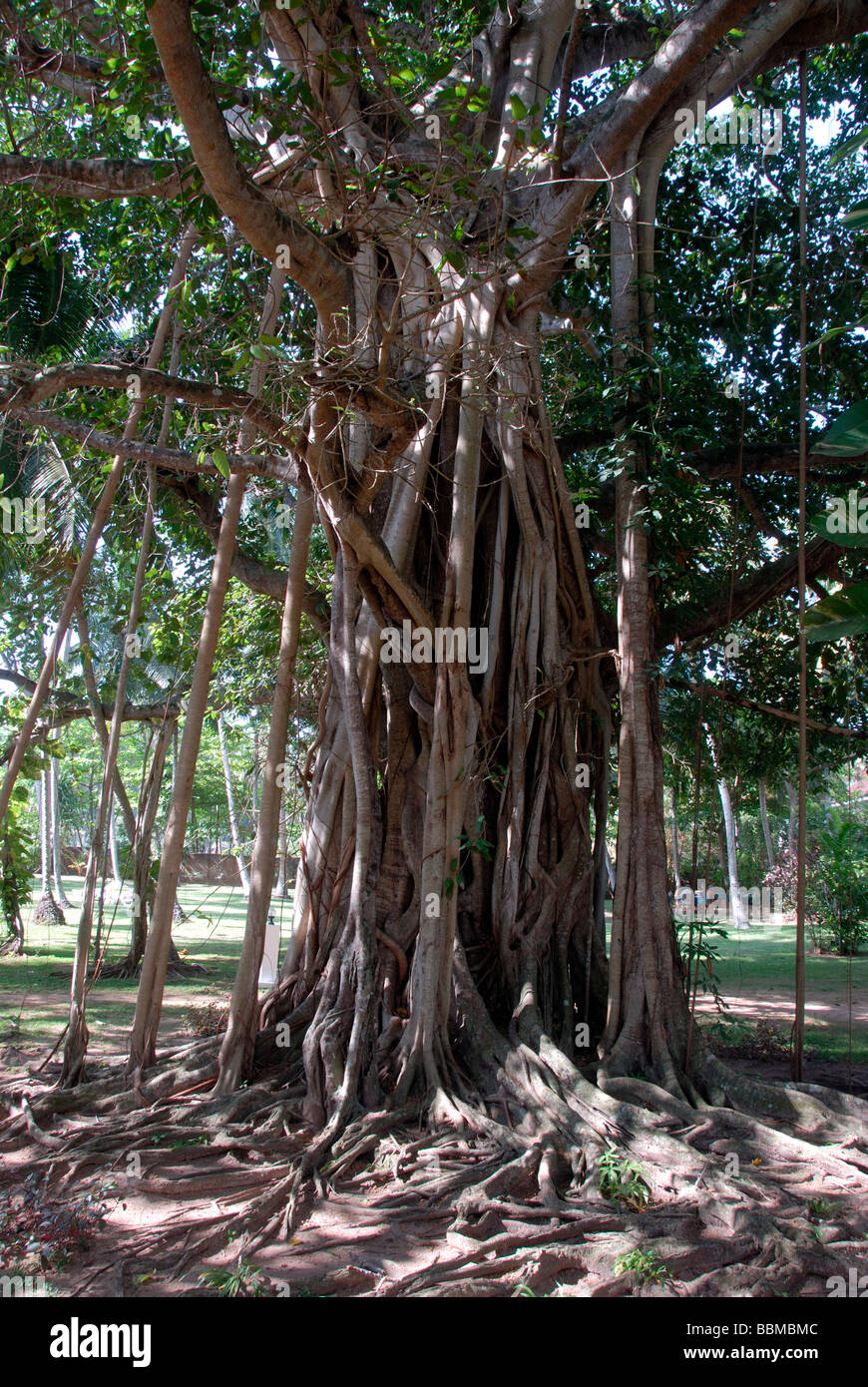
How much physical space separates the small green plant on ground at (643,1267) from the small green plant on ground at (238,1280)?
112cm

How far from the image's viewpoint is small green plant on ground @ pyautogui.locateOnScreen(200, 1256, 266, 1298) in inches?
114

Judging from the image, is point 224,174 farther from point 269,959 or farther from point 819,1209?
point 269,959

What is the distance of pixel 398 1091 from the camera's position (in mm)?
4324

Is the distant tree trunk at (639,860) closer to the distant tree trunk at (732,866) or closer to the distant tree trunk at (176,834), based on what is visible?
the distant tree trunk at (176,834)

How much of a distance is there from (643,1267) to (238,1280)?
126cm

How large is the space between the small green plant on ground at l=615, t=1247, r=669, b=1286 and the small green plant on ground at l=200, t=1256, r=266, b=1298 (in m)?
1.12

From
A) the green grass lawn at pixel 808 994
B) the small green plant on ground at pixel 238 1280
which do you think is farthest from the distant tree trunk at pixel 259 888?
the green grass lawn at pixel 808 994

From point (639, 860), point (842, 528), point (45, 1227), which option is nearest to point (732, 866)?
point (639, 860)

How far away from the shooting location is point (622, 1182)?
3.58 metres

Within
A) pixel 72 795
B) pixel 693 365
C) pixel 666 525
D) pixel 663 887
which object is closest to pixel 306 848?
pixel 663 887

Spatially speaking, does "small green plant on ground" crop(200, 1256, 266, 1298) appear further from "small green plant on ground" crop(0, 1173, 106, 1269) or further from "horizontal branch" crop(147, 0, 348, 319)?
"horizontal branch" crop(147, 0, 348, 319)

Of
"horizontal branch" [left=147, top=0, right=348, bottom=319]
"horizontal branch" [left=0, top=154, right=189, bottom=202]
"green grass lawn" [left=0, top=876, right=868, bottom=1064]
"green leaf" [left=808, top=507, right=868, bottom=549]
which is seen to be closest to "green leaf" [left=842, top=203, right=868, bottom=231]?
"green leaf" [left=808, top=507, right=868, bottom=549]

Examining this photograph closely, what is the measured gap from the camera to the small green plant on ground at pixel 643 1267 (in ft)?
9.68

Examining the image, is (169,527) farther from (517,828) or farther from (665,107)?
(665,107)
